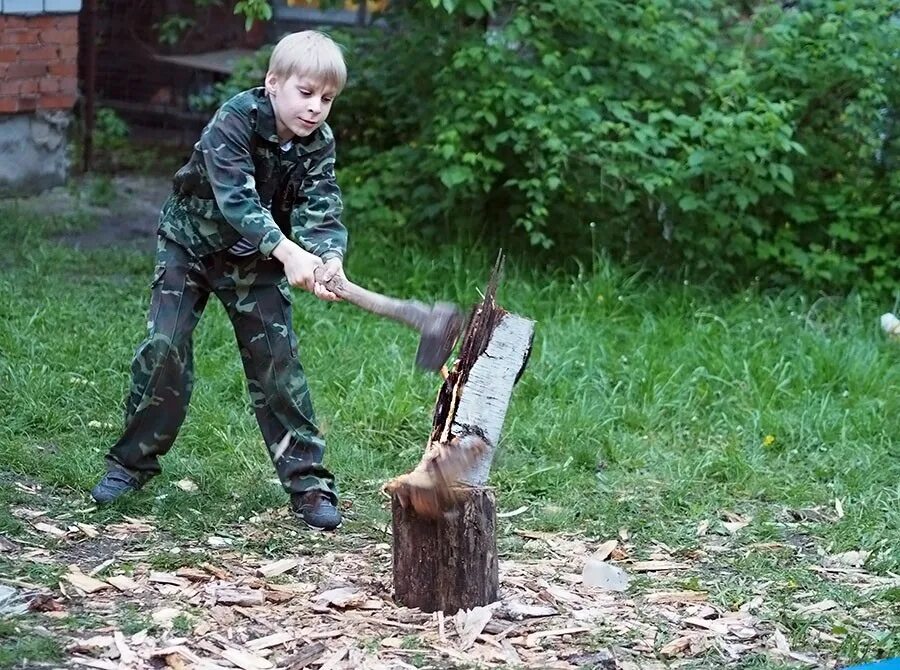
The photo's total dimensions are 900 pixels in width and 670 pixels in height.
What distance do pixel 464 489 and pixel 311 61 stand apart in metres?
1.41

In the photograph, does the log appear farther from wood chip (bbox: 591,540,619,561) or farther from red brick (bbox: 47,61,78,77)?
red brick (bbox: 47,61,78,77)

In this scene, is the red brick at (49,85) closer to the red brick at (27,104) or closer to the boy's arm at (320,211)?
the red brick at (27,104)

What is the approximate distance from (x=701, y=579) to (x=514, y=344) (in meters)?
1.12

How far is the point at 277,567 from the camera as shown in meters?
4.26

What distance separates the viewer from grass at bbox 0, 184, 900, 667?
196 inches

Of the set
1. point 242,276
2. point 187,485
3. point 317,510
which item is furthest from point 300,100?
point 187,485

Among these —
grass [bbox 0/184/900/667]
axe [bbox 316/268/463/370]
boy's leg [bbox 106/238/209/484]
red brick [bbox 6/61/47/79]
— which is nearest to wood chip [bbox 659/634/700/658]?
grass [bbox 0/184/900/667]

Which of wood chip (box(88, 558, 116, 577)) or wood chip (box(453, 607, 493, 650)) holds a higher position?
wood chip (box(453, 607, 493, 650))

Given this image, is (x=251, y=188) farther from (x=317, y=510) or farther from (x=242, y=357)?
(x=317, y=510)

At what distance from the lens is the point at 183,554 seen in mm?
4340

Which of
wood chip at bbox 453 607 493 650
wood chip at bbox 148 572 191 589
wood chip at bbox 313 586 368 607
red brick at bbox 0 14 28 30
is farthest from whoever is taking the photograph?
red brick at bbox 0 14 28 30

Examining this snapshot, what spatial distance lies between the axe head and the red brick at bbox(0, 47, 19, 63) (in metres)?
6.34

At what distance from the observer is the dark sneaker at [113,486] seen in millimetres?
4703

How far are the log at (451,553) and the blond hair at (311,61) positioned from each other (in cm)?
135
